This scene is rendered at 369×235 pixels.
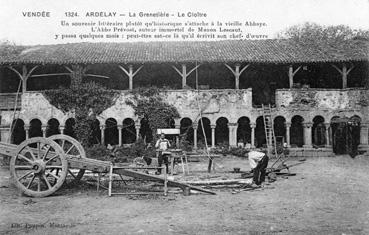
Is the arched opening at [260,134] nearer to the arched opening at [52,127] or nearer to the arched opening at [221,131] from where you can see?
the arched opening at [221,131]

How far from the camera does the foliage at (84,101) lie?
22.5 m

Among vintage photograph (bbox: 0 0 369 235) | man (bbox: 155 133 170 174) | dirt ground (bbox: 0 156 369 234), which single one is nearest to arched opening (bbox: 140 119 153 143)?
vintage photograph (bbox: 0 0 369 235)

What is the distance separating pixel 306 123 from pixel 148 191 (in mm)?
14993

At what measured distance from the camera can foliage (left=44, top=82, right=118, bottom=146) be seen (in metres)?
22.5

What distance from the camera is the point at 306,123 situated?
23094 mm

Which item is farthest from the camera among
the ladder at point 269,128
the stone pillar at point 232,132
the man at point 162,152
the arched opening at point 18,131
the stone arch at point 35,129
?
the stone arch at point 35,129

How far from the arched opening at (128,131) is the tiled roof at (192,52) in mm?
4138

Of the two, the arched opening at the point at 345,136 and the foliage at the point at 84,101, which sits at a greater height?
the foliage at the point at 84,101

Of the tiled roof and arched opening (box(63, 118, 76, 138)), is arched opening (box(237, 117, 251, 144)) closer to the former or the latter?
the tiled roof

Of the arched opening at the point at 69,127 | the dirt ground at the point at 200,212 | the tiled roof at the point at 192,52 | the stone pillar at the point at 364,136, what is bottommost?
the dirt ground at the point at 200,212

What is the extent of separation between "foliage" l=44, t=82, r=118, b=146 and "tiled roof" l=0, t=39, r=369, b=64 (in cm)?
182

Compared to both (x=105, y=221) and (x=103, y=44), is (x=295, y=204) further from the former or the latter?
(x=103, y=44)

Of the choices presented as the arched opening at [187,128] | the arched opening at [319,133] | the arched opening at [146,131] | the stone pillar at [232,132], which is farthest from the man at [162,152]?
the arched opening at [319,133]

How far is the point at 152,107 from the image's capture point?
74.3ft
